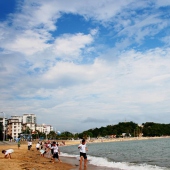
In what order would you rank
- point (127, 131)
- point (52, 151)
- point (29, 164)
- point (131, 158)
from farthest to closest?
point (127, 131) < point (131, 158) < point (52, 151) < point (29, 164)

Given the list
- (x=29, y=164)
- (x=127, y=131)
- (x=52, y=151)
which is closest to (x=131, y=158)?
(x=52, y=151)

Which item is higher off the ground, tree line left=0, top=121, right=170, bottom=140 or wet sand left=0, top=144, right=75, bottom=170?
wet sand left=0, top=144, right=75, bottom=170

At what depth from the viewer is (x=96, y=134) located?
7023 inches

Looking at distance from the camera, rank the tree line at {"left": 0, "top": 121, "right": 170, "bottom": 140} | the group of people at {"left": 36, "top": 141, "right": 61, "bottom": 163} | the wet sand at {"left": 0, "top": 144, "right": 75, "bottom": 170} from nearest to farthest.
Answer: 1. the wet sand at {"left": 0, "top": 144, "right": 75, "bottom": 170}
2. the group of people at {"left": 36, "top": 141, "right": 61, "bottom": 163}
3. the tree line at {"left": 0, "top": 121, "right": 170, "bottom": 140}

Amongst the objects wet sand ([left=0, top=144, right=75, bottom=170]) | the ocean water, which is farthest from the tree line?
wet sand ([left=0, top=144, right=75, bottom=170])

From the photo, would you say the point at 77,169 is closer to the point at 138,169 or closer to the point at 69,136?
the point at 138,169

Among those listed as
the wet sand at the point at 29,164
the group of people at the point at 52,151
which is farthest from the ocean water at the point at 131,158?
the wet sand at the point at 29,164

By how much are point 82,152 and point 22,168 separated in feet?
11.6

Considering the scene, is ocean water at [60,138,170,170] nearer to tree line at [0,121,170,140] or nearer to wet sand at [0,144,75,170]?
wet sand at [0,144,75,170]

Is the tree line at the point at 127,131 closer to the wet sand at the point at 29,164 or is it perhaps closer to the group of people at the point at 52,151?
the group of people at the point at 52,151

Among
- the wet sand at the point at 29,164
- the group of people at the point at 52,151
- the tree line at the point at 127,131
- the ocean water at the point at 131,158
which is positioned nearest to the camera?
the wet sand at the point at 29,164

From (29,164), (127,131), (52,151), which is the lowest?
(127,131)

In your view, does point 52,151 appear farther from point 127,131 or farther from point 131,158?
point 127,131

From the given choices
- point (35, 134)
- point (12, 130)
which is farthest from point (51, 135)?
point (12, 130)
